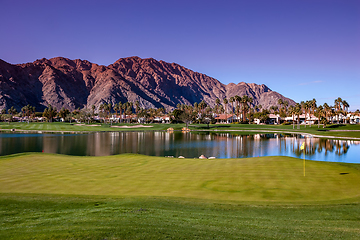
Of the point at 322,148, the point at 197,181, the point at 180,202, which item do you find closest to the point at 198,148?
the point at 322,148

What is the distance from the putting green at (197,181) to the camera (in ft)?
38.8

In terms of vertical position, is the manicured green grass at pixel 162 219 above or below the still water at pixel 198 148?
above

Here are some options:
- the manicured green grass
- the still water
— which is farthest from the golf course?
the still water

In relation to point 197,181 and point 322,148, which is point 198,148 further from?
point 197,181

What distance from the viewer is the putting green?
38.8 feet

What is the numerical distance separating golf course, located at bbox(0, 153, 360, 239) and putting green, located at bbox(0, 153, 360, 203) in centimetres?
5

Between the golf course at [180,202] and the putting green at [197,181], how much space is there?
5 cm

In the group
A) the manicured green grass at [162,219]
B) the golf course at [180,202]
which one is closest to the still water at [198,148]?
the golf course at [180,202]

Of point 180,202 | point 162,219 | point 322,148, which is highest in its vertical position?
point 162,219

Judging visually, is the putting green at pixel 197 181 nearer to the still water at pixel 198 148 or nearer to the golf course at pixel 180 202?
the golf course at pixel 180 202

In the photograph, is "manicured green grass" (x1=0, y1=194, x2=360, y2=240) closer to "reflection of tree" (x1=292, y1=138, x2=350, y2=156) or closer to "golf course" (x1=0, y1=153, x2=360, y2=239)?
"golf course" (x1=0, y1=153, x2=360, y2=239)

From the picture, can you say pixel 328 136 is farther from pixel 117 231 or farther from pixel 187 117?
pixel 117 231

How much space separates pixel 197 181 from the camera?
A: 14.1 meters

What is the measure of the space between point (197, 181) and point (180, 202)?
365 centimetres
